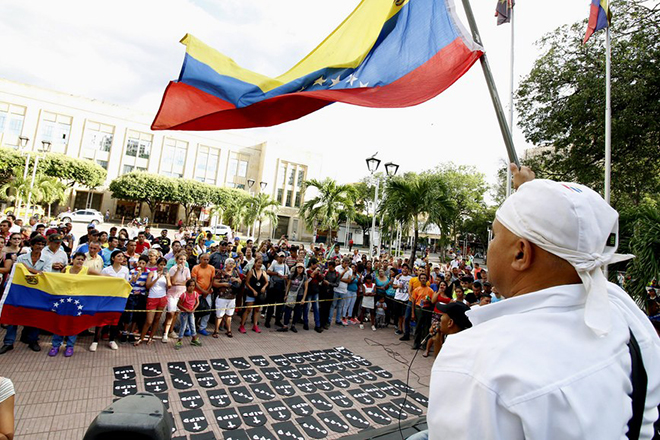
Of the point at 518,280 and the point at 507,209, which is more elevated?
the point at 507,209

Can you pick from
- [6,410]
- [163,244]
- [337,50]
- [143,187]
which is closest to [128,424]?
[6,410]

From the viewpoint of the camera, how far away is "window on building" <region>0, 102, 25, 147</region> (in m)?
38.6

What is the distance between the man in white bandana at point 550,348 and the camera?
784 millimetres

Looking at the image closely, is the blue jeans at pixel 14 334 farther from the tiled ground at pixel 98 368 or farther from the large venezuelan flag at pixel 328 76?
the large venezuelan flag at pixel 328 76

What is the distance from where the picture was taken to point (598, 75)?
1202 cm

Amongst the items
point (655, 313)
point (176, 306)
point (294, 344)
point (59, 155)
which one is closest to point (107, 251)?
point (176, 306)

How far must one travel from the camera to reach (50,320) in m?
5.70

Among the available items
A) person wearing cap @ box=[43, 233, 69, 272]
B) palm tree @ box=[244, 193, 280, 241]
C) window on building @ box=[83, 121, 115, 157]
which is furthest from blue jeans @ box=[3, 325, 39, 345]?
window on building @ box=[83, 121, 115, 157]

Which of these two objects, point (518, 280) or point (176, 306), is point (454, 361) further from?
point (176, 306)

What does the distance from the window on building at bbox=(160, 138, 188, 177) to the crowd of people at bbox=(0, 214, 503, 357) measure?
39019 millimetres

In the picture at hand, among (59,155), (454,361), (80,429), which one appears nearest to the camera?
(454,361)

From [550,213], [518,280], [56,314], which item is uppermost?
[550,213]

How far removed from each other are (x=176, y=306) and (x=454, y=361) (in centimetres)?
735

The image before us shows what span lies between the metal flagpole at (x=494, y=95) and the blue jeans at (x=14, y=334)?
25.3 feet
